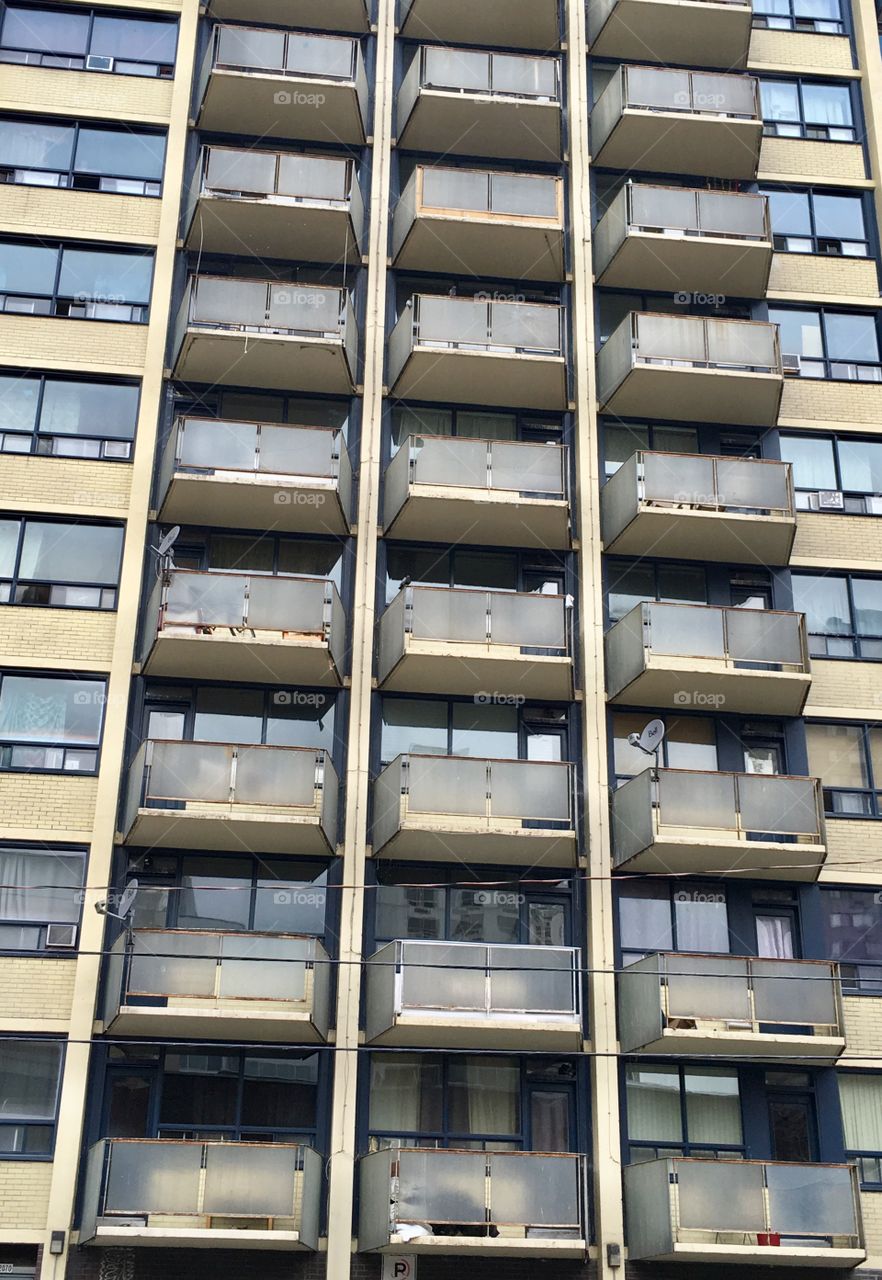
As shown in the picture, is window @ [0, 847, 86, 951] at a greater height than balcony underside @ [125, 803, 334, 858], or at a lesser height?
lesser

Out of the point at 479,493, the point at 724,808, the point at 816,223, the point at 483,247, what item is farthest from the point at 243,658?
the point at 816,223

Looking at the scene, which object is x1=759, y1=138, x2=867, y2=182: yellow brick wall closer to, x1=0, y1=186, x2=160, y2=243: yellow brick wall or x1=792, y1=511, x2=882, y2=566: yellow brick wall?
x1=792, y1=511, x2=882, y2=566: yellow brick wall

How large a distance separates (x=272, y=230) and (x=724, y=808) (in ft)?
43.3

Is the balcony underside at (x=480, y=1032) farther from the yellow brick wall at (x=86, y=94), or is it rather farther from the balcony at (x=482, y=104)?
the yellow brick wall at (x=86, y=94)

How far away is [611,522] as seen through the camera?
86.0ft

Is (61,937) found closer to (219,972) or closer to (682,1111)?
(219,972)

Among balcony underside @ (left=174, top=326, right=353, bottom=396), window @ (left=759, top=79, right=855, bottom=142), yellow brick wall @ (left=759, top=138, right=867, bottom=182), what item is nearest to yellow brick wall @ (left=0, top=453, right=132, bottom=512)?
balcony underside @ (left=174, top=326, right=353, bottom=396)

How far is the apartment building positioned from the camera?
21.5 metres

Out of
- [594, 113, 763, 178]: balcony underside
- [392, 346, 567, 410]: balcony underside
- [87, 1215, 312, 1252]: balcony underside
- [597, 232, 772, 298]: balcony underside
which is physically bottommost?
[87, 1215, 312, 1252]: balcony underside

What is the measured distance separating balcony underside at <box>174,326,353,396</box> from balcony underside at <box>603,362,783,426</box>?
198 inches

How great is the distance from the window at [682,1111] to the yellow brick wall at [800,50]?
66.6 ft

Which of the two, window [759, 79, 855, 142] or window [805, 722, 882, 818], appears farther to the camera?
window [759, 79, 855, 142]

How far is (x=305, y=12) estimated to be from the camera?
29.3 meters

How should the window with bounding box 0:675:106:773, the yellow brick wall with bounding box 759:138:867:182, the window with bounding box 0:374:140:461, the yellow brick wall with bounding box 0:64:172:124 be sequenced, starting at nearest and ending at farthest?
the window with bounding box 0:675:106:773 < the window with bounding box 0:374:140:461 < the yellow brick wall with bounding box 0:64:172:124 < the yellow brick wall with bounding box 759:138:867:182
